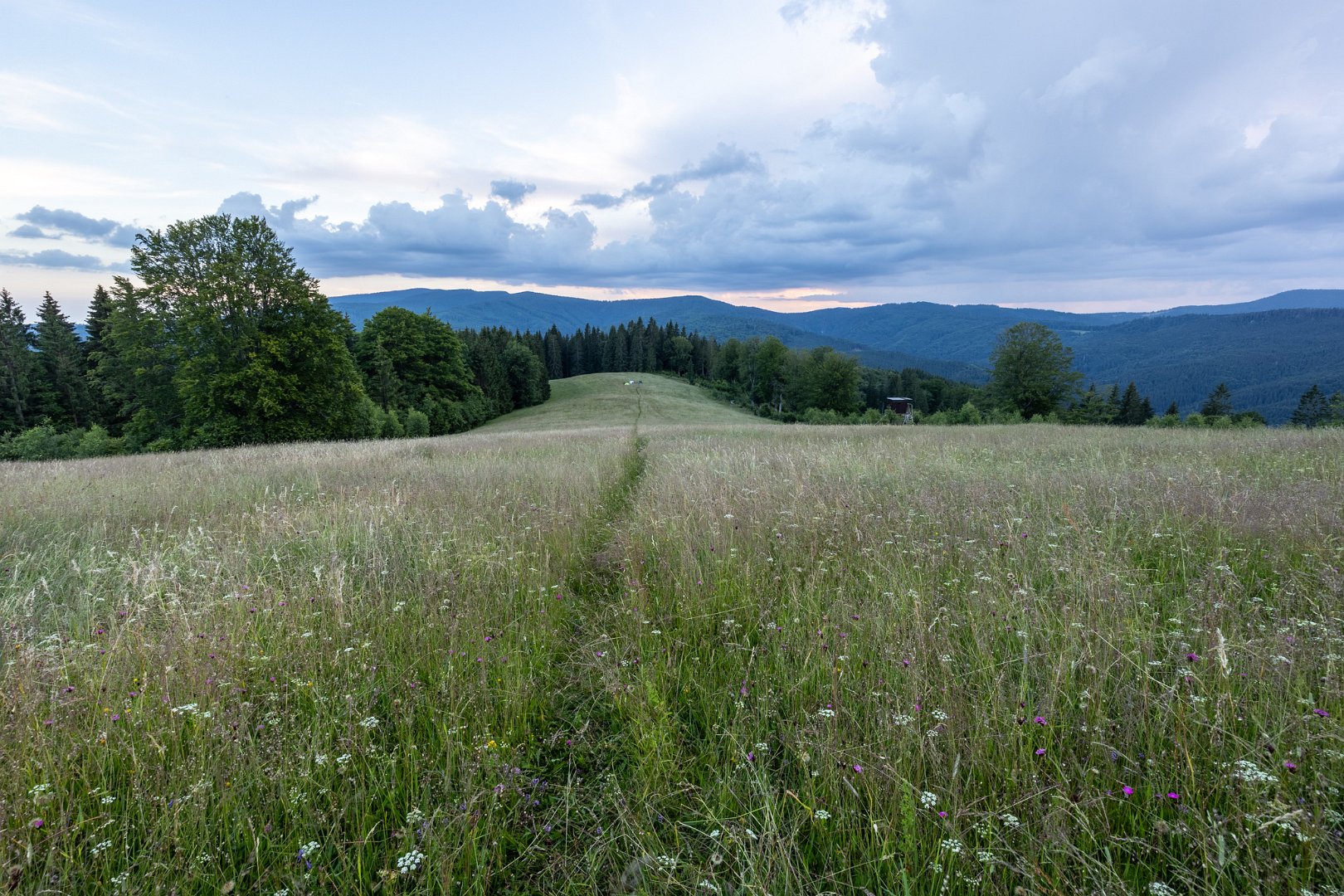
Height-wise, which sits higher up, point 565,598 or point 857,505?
point 857,505

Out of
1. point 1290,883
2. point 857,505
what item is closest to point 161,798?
point 1290,883

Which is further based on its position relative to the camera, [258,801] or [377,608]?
[377,608]

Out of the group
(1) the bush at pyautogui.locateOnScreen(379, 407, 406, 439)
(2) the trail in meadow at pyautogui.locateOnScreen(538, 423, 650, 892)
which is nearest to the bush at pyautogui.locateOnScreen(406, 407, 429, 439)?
(1) the bush at pyautogui.locateOnScreen(379, 407, 406, 439)

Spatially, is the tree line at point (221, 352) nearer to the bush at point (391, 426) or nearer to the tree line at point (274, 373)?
the tree line at point (274, 373)

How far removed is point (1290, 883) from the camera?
166 cm

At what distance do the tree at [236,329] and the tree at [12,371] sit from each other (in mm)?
29700

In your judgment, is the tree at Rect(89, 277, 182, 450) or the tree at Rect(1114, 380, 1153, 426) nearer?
the tree at Rect(89, 277, 182, 450)

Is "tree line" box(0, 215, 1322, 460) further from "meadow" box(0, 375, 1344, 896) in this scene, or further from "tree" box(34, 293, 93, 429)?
"meadow" box(0, 375, 1344, 896)

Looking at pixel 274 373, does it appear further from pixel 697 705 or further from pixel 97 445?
pixel 697 705

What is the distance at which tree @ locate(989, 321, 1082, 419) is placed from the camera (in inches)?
2095

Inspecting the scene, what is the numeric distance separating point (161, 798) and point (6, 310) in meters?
66.7

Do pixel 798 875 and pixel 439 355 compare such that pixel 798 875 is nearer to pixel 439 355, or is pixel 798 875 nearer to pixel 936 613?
pixel 936 613

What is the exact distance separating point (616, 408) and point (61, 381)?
48.2m

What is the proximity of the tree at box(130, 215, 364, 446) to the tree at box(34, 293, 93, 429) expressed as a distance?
30296mm
